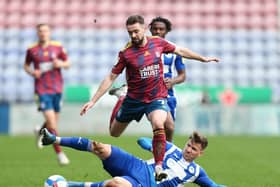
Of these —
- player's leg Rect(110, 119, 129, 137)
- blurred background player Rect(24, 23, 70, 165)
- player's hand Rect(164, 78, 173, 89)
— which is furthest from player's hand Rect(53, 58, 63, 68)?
player's leg Rect(110, 119, 129, 137)

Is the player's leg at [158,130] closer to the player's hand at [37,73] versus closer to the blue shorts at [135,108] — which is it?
the blue shorts at [135,108]

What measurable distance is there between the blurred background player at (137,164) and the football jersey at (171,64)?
231 cm

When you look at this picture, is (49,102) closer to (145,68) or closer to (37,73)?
(37,73)

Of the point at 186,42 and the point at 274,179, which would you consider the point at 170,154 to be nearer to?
the point at 274,179

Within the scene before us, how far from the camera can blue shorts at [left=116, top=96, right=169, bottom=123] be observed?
880 cm

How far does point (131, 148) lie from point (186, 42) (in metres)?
10.3

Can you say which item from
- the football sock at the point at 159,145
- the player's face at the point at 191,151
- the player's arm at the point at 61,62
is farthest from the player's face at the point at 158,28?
the player's arm at the point at 61,62

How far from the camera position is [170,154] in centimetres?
808

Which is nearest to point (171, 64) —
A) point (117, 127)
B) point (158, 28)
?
point (158, 28)

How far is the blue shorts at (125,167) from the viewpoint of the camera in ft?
Answer: 24.2

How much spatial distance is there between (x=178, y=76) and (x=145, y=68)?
5.31 feet

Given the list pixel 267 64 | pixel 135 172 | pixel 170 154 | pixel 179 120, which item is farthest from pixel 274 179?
pixel 267 64

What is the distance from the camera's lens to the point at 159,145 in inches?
320

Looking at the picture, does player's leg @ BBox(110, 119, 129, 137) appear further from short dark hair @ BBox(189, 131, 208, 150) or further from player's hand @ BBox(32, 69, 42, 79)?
player's hand @ BBox(32, 69, 42, 79)
